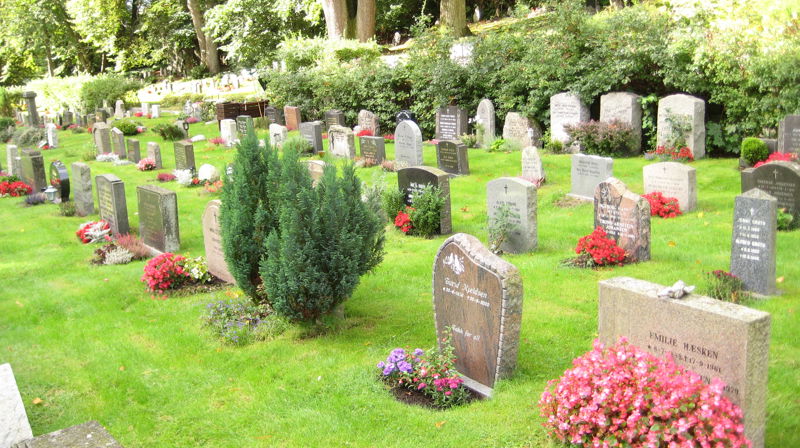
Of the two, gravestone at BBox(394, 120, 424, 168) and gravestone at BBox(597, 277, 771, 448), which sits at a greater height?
gravestone at BBox(394, 120, 424, 168)

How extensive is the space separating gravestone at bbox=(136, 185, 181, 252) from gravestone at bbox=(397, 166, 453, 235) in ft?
12.7

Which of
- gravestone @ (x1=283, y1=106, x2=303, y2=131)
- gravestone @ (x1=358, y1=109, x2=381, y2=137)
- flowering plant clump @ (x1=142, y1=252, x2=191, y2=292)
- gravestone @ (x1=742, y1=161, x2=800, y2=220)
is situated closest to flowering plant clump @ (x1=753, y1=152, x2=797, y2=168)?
gravestone @ (x1=742, y1=161, x2=800, y2=220)

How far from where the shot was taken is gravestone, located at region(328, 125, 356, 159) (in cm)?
2003

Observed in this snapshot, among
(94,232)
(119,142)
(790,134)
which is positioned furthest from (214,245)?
(119,142)

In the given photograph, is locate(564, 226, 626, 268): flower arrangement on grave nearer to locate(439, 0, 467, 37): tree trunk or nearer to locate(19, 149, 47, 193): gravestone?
locate(19, 149, 47, 193): gravestone

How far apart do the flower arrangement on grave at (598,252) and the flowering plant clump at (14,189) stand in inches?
533

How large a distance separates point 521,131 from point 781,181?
32.0 feet

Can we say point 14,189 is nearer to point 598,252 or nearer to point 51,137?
point 51,137

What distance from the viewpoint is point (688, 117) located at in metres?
17.1

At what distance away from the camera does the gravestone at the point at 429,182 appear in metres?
12.5

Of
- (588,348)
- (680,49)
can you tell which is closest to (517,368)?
(588,348)

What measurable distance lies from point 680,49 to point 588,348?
12208 millimetres

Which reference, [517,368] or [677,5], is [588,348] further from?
[677,5]

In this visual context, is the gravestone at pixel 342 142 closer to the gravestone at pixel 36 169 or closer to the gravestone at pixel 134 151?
the gravestone at pixel 134 151
